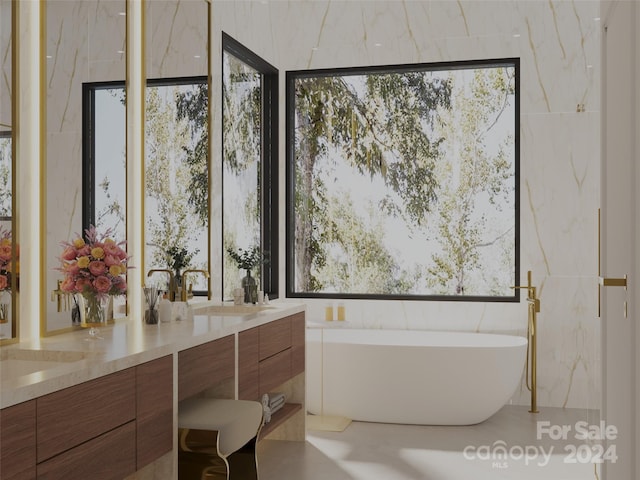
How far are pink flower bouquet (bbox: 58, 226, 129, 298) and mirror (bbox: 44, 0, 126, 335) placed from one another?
134mm

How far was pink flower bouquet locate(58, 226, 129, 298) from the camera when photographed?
2.89 meters

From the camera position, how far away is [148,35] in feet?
12.5

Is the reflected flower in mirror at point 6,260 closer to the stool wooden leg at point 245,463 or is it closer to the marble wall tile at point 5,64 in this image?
the marble wall tile at point 5,64

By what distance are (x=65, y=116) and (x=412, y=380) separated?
9.39 ft

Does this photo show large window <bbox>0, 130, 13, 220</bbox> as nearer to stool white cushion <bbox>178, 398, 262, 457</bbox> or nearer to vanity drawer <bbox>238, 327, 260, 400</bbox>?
stool white cushion <bbox>178, 398, 262, 457</bbox>

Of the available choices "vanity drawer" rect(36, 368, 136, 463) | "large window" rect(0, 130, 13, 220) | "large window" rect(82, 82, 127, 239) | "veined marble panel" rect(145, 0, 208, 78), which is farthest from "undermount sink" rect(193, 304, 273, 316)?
"vanity drawer" rect(36, 368, 136, 463)

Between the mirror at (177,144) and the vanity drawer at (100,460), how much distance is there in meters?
1.49

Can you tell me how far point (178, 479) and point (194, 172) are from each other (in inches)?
74.1

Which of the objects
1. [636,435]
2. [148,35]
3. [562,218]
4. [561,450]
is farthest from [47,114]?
[562,218]

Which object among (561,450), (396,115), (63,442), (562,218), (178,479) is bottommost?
(561,450)

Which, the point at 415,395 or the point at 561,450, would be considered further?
the point at 415,395

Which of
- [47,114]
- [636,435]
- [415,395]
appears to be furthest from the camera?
[415,395]

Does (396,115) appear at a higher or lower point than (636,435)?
higher

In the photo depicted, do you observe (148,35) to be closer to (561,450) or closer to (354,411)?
(354,411)
